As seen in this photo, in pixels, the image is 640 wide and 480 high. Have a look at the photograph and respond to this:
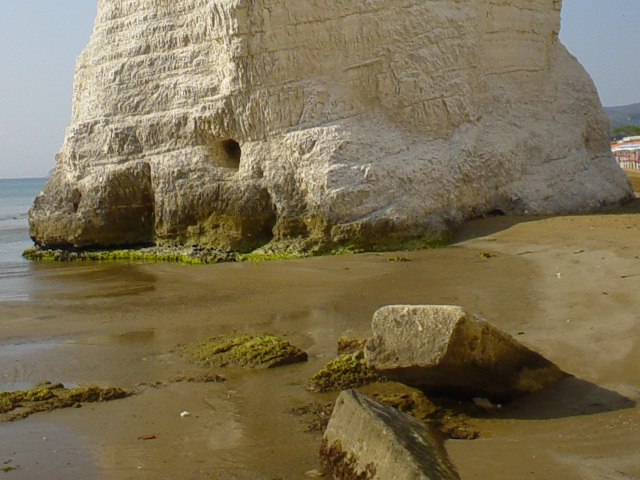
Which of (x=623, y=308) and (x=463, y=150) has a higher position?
(x=463, y=150)

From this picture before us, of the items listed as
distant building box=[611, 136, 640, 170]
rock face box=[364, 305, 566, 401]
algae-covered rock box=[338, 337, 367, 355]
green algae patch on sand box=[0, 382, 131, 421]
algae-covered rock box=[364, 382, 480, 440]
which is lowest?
algae-covered rock box=[364, 382, 480, 440]

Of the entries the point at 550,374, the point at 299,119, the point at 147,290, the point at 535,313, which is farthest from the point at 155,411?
the point at 299,119

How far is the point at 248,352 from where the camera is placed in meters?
4.97

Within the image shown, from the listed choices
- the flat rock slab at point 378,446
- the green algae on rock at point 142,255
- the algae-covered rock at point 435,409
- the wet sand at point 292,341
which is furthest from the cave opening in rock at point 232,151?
the flat rock slab at point 378,446

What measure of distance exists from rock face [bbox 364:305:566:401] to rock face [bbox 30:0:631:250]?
17.6 feet

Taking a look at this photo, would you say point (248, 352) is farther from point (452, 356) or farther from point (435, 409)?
point (452, 356)

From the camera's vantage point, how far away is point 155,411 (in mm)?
4098

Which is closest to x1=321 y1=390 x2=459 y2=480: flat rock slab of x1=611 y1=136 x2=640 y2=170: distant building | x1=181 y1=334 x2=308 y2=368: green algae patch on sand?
x1=181 y1=334 x2=308 y2=368: green algae patch on sand

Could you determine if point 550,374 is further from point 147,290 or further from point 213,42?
point 213,42

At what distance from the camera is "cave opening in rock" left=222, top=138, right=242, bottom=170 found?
10648 millimetres

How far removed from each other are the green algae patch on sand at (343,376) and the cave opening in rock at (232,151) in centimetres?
640

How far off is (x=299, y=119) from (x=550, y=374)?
21.1 ft

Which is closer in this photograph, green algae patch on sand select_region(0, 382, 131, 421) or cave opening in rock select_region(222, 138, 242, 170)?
green algae patch on sand select_region(0, 382, 131, 421)

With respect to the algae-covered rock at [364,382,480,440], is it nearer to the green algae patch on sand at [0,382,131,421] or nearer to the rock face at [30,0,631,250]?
the green algae patch on sand at [0,382,131,421]
